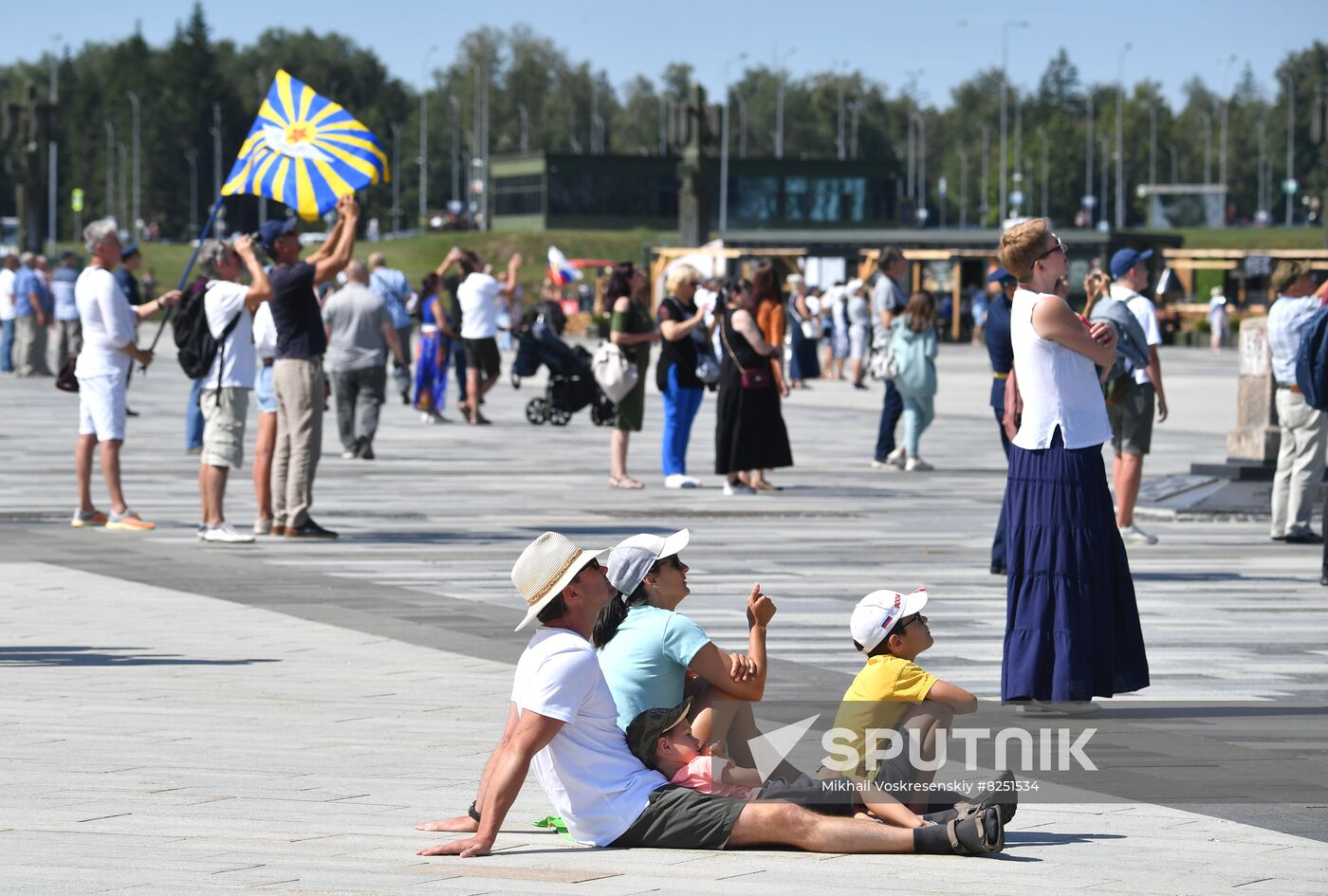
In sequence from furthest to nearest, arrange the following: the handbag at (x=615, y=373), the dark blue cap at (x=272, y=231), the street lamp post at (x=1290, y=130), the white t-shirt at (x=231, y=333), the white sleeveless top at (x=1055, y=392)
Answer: the street lamp post at (x=1290, y=130) → the handbag at (x=615, y=373) → the dark blue cap at (x=272, y=231) → the white t-shirt at (x=231, y=333) → the white sleeveless top at (x=1055, y=392)

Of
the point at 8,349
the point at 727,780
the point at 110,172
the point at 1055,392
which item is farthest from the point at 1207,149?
the point at 727,780

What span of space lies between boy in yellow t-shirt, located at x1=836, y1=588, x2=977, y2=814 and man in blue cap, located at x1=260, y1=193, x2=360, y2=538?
23.4 feet

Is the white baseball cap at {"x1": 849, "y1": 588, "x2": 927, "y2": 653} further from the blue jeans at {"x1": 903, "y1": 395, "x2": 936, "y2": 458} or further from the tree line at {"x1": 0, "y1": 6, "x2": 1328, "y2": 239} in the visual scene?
the tree line at {"x1": 0, "y1": 6, "x2": 1328, "y2": 239}

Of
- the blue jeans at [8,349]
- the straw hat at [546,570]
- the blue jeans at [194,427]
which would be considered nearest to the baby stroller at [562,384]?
the blue jeans at [194,427]

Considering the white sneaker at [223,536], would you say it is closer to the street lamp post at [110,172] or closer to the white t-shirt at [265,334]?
the white t-shirt at [265,334]

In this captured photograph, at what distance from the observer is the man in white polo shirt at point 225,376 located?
12664 millimetres

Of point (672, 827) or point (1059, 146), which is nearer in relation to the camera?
point (672, 827)

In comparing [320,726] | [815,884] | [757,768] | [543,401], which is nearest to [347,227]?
[320,726]

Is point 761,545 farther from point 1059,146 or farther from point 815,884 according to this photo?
point 1059,146

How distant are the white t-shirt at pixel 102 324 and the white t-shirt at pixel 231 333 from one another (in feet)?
2.34

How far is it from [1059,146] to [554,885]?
525ft

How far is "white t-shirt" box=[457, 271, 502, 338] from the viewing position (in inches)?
935

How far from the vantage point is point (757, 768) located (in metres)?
5.99

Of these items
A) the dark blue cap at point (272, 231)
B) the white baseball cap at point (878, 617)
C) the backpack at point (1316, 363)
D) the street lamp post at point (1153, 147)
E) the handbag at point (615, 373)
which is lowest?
the white baseball cap at point (878, 617)
